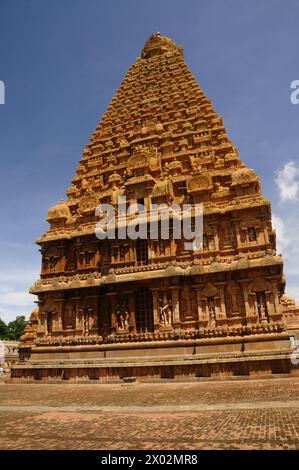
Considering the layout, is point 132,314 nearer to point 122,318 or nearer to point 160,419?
point 122,318

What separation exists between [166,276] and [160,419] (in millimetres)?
14169

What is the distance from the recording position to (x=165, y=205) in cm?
2872

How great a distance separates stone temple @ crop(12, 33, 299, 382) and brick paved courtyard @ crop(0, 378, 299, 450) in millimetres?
4850

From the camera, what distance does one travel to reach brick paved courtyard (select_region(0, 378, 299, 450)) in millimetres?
8680

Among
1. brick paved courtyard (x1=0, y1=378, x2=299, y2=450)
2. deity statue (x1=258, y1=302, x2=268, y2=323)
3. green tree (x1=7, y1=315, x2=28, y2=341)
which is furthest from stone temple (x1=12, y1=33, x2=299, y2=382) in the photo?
green tree (x1=7, y1=315, x2=28, y2=341)

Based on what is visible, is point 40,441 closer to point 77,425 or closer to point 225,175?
point 77,425

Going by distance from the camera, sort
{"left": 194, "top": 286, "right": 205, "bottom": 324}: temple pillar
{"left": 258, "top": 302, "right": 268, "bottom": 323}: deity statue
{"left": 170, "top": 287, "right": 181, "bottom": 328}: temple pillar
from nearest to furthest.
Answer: {"left": 258, "top": 302, "right": 268, "bottom": 323}: deity statue
{"left": 194, "top": 286, "right": 205, "bottom": 324}: temple pillar
{"left": 170, "top": 287, "right": 181, "bottom": 328}: temple pillar

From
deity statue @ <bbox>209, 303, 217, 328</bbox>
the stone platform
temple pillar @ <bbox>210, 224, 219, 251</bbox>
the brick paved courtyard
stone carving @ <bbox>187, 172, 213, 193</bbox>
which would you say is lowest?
the brick paved courtyard

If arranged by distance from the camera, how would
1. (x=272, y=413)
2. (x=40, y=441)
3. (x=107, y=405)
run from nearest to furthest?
(x=40, y=441), (x=272, y=413), (x=107, y=405)

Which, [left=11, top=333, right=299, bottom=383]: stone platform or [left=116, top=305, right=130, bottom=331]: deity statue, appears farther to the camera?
[left=116, top=305, right=130, bottom=331]: deity statue

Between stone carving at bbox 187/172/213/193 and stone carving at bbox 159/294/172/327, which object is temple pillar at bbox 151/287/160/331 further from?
stone carving at bbox 187/172/213/193

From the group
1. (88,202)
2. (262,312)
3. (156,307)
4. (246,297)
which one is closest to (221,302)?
(246,297)

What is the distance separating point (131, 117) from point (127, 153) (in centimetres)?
546
